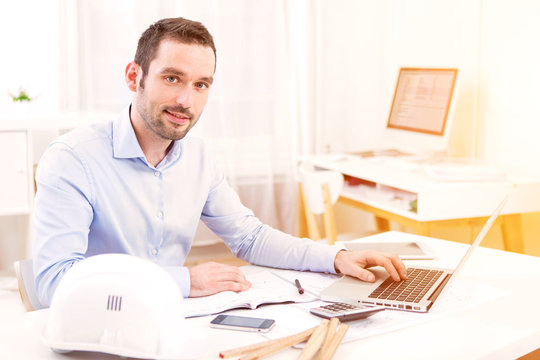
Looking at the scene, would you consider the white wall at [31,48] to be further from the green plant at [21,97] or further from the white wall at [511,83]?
the white wall at [511,83]

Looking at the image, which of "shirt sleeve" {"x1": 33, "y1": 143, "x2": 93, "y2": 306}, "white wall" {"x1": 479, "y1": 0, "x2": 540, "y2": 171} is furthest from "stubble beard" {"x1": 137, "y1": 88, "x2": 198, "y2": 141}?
"white wall" {"x1": 479, "y1": 0, "x2": 540, "y2": 171}

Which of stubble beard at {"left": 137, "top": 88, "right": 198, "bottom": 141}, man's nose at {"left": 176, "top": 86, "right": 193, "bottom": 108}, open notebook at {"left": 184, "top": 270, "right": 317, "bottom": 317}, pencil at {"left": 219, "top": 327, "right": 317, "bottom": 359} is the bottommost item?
open notebook at {"left": 184, "top": 270, "right": 317, "bottom": 317}

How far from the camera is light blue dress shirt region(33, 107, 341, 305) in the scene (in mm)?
1475

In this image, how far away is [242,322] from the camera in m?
1.24

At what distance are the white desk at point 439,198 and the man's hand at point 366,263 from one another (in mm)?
1277

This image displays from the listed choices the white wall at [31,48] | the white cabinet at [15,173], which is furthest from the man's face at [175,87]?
the white wall at [31,48]

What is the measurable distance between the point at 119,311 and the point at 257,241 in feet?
2.56

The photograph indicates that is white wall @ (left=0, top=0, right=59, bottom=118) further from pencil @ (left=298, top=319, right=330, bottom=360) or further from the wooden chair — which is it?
pencil @ (left=298, top=319, right=330, bottom=360)

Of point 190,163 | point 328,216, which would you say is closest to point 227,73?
point 328,216

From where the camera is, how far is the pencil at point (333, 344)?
1.07 m

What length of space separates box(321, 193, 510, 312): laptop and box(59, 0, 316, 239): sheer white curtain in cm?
257

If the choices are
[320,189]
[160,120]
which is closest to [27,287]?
[160,120]

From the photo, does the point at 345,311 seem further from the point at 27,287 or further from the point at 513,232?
the point at 513,232

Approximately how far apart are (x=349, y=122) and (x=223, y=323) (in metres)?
3.28
